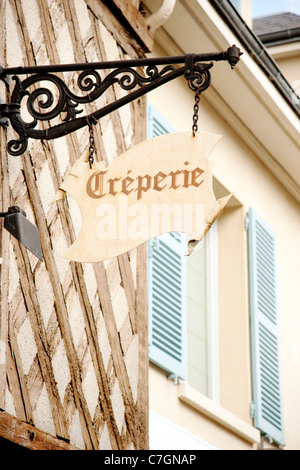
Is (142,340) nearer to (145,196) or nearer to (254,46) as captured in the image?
(145,196)

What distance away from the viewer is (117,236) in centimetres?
354

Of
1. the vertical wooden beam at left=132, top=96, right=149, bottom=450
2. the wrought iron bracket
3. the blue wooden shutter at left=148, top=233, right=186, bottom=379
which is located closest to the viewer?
the wrought iron bracket

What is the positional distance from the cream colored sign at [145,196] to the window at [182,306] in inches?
91.9

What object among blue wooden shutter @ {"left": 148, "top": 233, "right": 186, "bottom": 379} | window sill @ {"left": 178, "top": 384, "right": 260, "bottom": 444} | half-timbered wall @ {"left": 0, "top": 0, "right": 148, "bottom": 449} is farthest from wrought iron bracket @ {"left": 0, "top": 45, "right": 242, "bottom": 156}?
window sill @ {"left": 178, "top": 384, "right": 260, "bottom": 444}

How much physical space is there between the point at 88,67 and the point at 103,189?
542mm

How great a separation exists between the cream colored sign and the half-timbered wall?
530 millimetres

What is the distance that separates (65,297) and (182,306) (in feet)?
6.65

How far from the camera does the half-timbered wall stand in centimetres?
404
